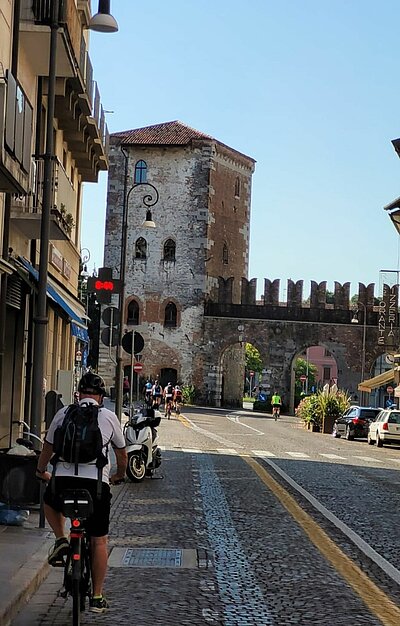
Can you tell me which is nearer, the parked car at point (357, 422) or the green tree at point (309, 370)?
the parked car at point (357, 422)

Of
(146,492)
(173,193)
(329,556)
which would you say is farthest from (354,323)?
(329,556)

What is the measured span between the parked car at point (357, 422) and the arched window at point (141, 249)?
121ft

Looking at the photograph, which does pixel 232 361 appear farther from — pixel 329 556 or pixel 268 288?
pixel 329 556

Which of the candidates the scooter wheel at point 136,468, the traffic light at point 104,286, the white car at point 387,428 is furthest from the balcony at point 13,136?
the white car at point 387,428

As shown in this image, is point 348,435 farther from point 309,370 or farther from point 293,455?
point 309,370

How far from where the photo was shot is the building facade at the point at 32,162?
46.5 feet

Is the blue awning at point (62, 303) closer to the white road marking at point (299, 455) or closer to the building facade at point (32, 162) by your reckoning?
the building facade at point (32, 162)

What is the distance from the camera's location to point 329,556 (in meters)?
11.1

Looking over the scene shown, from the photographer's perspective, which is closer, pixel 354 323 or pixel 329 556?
pixel 329 556

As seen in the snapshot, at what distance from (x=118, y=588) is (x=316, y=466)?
16.9 m

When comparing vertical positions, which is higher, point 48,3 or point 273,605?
point 48,3

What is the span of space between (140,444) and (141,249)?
208ft

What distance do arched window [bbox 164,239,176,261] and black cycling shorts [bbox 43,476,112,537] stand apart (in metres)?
74.9

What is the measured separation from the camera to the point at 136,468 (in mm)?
19469
